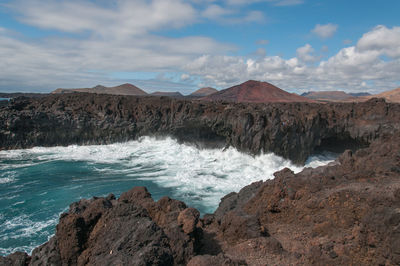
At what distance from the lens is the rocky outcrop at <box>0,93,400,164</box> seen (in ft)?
64.4

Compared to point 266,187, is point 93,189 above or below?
below

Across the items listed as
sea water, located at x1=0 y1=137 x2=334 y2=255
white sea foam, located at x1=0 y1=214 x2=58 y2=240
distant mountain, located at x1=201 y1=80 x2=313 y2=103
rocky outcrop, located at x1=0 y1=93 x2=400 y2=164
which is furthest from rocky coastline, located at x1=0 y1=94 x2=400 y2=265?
distant mountain, located at x1=201 y1=80 x2=313 y2=103

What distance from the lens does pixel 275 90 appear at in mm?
42375

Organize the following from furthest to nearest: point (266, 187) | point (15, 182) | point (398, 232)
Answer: point (15, 182) → point (266, 187) → point (398, 232)

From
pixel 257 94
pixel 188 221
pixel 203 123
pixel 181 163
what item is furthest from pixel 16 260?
pixel 257 94

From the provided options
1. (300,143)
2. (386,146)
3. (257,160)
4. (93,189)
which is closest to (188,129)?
(257,160)

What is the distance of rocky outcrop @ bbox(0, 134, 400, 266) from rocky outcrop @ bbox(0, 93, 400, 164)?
440 inches

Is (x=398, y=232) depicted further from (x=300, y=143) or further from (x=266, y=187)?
(x=300, y=143)

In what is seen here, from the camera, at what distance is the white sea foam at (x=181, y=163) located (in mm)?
14562

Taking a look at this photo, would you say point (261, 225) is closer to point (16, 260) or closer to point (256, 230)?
point (256, 230)

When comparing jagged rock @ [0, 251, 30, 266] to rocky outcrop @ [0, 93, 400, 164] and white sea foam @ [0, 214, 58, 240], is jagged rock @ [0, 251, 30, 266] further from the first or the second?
rocky outcrop @ [0, 93, 400, 164]

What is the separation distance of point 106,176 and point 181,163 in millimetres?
5318

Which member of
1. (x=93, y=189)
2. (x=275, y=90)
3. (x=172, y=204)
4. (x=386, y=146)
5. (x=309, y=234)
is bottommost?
(x=93, y=189)

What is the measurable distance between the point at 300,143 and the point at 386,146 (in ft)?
27.6
